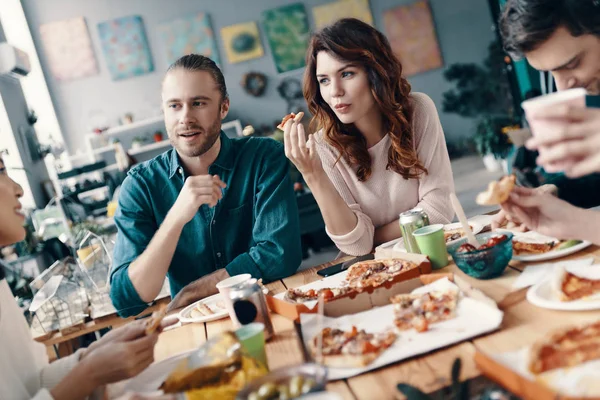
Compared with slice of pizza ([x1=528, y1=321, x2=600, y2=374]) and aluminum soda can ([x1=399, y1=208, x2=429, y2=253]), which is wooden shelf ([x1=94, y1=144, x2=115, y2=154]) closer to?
aluminum soda can ([x1=399, y1=208, x2=429, y2=253])

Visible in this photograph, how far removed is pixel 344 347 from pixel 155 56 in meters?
7.54

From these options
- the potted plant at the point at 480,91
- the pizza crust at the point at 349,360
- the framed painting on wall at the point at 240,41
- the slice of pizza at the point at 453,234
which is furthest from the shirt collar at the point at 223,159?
the potted plant at the point at 480,91

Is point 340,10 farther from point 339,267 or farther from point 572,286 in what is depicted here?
point 572,286

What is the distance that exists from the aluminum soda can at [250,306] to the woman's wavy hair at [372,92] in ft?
3.62

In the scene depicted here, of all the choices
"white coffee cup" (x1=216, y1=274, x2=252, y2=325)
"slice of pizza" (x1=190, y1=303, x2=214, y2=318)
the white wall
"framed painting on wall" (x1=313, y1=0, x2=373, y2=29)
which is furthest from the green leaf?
"framed painting on wall" (x1=313, y1=0, x2=373, y2=29)

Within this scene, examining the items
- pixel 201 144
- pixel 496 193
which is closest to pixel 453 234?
pixel 496 193

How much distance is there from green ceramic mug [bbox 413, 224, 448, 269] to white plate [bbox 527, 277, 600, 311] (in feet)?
1.14

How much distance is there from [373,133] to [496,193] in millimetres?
1188

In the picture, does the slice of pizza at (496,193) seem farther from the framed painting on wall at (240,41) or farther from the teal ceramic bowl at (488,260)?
the framed painting on wall at (240,41)

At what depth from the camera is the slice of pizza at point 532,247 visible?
60.1 inches

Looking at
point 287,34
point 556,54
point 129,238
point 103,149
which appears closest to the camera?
point 556,54

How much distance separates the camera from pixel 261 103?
8.30 meters

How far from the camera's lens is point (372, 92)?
2.40 meters

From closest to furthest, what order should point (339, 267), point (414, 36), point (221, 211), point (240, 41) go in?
1. point (339, 267)
2. point (221, 211)
3. point (240, 41)
4. point (414, 36)
